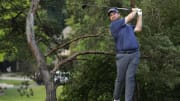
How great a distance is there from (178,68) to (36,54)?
3456 mm

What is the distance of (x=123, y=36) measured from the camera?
911cm

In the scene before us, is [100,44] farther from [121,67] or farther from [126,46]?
[126,46]

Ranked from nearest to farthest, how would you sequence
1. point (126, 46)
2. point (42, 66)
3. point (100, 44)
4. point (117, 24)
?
1. point (126, 46)
2. point (117, 24)
3. point (42, 66)
4. point (100, 44)

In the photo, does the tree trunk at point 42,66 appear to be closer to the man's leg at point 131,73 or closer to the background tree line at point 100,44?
the background tree line at point 100,44

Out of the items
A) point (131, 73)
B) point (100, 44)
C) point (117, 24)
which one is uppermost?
point (117, 24)

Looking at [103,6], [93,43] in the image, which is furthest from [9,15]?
[103,6]

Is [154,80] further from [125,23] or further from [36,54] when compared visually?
[125,23]

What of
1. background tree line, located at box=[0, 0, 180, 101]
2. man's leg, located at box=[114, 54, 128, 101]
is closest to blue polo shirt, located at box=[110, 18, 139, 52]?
man's leg, located at box=[114, 54, 128, 101]

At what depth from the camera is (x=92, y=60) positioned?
14.8 meters

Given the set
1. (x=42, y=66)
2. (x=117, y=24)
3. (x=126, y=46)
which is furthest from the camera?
(x=42, y=66)

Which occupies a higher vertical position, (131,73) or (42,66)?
(131,73)

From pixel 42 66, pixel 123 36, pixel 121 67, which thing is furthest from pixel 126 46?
pixel 42 66

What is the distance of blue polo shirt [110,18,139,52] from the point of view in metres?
9.05

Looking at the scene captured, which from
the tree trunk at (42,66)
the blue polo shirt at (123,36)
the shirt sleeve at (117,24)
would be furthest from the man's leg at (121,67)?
the tree trunk at (42,66)
